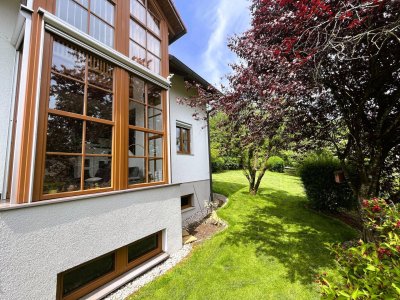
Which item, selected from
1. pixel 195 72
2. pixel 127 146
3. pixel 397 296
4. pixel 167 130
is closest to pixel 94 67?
pixel 127 146

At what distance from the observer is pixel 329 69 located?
4.91m

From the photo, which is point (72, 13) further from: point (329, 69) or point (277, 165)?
point (277, 165)

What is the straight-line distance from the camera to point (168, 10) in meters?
6.88

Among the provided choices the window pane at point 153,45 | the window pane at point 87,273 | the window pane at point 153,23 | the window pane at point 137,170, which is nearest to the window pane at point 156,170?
the window pane at point 137,170

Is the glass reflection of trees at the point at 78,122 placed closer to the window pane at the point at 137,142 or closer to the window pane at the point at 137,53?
the window pane at the point at 137,142

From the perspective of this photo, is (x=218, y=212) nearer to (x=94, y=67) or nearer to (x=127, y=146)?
(x=127, y=146)

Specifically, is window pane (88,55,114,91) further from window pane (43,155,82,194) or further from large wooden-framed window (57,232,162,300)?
large wooden-framed window (57,232,162,300)

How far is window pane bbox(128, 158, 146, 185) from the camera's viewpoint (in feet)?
17.9

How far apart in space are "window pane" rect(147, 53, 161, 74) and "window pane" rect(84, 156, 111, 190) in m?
3.23

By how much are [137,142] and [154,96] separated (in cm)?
160

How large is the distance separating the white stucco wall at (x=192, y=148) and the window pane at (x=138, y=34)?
2.72 m

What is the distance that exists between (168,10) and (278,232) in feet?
29.1

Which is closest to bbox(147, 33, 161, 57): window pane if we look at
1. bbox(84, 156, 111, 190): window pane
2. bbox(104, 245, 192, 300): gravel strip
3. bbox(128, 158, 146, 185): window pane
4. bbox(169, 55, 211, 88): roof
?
bbox(169, 55, 211, 88): roof

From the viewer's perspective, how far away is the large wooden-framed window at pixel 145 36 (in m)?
5.79
